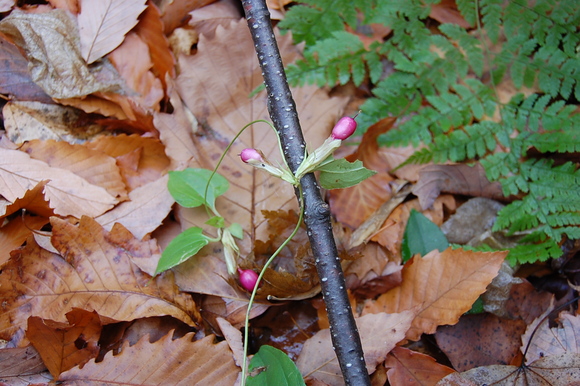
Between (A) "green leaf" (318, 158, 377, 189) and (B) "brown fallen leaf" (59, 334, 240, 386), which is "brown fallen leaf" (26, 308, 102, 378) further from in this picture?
(A) "green leaf" (318, 158, 377, 189)

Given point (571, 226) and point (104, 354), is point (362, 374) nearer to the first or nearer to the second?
point (104, 354)

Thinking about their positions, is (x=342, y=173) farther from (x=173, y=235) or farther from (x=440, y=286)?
Result: (x=173, y=235)

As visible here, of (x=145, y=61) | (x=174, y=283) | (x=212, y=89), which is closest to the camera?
(x=174, y=283)

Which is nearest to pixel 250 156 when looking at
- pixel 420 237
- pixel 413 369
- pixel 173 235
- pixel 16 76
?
pixel 173 235

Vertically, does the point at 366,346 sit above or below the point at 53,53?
below

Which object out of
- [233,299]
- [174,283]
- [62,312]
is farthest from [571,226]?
[62,312]

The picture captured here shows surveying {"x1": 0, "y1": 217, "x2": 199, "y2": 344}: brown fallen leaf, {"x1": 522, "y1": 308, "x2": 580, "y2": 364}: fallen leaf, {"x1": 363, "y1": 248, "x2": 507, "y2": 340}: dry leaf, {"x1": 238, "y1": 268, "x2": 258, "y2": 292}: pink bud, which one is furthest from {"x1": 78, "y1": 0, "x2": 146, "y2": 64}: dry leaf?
{"x1": 522, "y1": 308, "x2": 580, "y2": 364}: fallen leaf

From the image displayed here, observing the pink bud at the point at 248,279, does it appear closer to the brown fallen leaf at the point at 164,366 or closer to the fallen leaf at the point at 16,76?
the brown fallen leaf at the point at 164,366
